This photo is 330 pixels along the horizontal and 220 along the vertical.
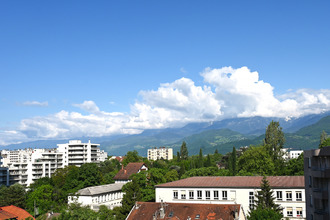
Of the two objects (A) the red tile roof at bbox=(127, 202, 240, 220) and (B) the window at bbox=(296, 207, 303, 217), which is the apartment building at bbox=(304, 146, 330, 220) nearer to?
(A) the red tile roof at bbox=(127, 202, 240, 220)

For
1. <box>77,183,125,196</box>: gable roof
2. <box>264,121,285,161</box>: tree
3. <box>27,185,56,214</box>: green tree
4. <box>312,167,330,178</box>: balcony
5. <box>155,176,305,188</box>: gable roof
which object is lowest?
<box>27,185,56,214</box>: green tree

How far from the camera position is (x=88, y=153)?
163500 millimetres

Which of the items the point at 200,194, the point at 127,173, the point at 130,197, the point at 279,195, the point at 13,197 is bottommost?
the point at 13,197

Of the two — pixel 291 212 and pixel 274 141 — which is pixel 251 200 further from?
pixel 274 141

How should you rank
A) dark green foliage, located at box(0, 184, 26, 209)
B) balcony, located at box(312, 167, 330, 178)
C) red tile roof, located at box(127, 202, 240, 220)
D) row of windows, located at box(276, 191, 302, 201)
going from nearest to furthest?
balcony, located at box(312, 167, 330, 178)
red tile roof, located at box(127, 202, 240, 220)
row of windows, located at box(276, 191, 302, 201)
dark green foliage, located at box(0, 184, 26, 209)

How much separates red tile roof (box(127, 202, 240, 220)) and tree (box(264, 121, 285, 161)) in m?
56.0

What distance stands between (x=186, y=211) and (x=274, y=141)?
6232cm

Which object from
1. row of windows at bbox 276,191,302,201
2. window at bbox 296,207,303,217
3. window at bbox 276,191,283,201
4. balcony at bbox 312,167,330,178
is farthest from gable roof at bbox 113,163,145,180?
balcony at bbox 312,167,330,178

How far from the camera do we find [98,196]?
2970 inches

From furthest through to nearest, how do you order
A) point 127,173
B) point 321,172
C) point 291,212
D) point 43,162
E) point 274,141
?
point 43,162, point 127,173, point 274,141, point 291,212, point 321,172

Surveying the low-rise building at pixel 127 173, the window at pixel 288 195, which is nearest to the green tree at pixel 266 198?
the window at pixel 288 195

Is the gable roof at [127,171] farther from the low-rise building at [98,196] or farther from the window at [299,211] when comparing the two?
the window at [299,211]

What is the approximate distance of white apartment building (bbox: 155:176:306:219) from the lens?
53.6 metres

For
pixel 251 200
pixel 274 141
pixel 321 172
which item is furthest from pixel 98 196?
pixel 274 141
